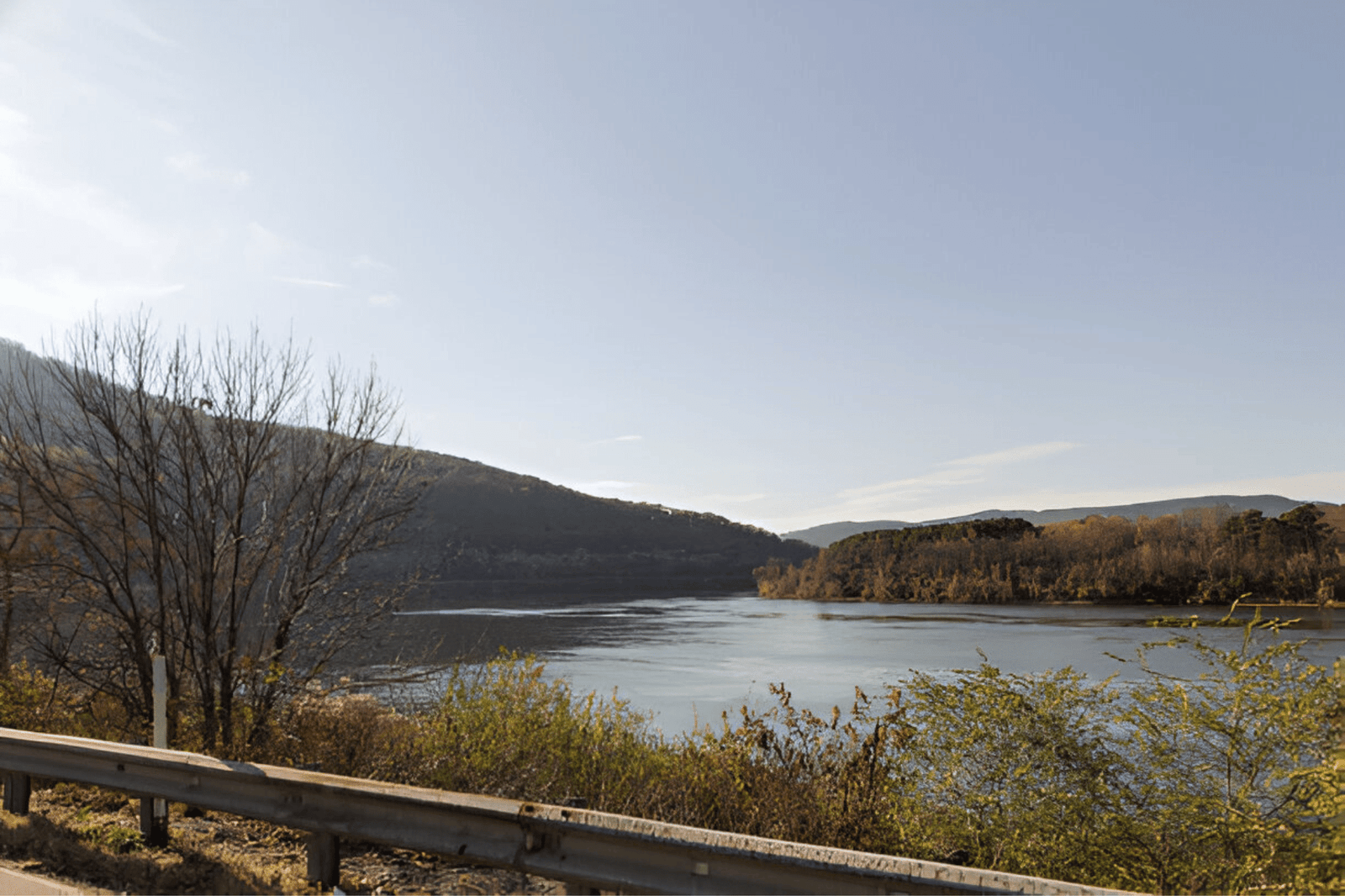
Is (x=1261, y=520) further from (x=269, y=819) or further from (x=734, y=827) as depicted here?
(x=269, y=819)

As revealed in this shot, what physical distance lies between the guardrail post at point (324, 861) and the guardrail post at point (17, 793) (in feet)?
10.0

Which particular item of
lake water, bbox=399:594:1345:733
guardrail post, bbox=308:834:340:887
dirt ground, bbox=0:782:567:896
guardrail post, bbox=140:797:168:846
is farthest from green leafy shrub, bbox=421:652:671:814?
guardrail post, bbox=308:834:340:887

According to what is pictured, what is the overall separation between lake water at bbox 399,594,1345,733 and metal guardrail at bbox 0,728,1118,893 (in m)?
6.52

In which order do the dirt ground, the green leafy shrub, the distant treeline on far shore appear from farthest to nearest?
1. the distant treeline on far shore
2. the green leafy shrub
3. the dirt ground

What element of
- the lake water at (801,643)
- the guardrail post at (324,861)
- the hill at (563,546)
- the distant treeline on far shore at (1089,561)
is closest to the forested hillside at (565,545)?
the hill at (563,546)

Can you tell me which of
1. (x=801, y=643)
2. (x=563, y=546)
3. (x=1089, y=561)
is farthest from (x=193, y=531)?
(x=563, y=546)

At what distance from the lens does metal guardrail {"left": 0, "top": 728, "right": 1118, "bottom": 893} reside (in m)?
3.25

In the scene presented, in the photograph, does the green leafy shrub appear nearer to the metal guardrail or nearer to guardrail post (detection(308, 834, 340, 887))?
the metal guardrail

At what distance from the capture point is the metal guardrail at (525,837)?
325 cm

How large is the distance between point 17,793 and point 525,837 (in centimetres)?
466

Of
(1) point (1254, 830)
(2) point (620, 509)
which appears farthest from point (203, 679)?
(2) point (620, 509)

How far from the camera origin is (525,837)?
4.02 meters

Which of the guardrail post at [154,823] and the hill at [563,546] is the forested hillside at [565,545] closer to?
the hill at [563,546]

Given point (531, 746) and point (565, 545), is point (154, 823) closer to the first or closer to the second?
point (531, 746)
